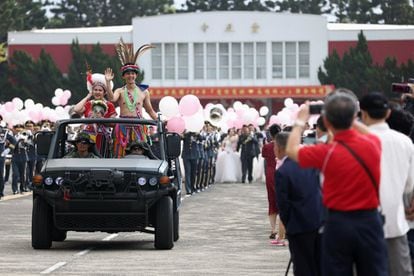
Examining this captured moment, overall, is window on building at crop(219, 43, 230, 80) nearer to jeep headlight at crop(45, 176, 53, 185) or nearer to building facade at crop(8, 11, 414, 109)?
building facade at crop(8, 11, 414, 109)

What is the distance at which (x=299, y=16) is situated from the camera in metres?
100

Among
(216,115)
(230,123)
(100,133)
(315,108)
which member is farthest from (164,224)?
(216,115)

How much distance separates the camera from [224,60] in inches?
3981

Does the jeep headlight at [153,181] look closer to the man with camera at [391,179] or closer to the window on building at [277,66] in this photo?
the man with camera at [391,179]

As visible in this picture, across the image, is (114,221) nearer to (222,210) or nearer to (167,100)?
(222,210)

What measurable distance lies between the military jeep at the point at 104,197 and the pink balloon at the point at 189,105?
13578mm

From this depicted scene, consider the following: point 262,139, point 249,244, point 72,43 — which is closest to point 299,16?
point 72,43

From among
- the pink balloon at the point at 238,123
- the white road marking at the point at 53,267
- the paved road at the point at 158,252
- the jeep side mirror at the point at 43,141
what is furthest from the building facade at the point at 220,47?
the white road marking at the point at 53,267

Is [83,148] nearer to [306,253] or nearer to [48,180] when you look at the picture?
[48,180]

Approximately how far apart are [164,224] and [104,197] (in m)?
0.87

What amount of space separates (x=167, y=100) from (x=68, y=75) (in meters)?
60.2

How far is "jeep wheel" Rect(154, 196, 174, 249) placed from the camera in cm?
1883

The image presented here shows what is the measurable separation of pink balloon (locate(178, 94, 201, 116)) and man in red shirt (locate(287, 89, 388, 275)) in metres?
22.9

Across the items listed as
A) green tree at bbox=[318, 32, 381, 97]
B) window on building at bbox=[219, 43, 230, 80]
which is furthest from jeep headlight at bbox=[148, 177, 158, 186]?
window on building at bbox=[219, 43, 230, 80]
